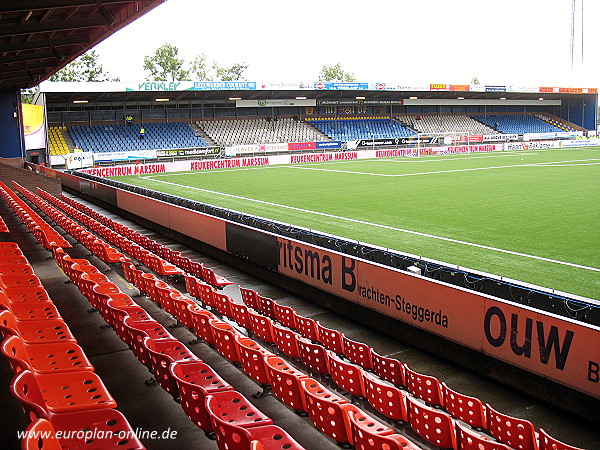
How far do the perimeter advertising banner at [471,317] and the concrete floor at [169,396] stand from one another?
17.5 inches

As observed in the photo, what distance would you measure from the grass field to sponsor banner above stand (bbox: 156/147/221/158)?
9971 mm

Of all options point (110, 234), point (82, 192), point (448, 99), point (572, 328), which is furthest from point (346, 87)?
point (572, 328)

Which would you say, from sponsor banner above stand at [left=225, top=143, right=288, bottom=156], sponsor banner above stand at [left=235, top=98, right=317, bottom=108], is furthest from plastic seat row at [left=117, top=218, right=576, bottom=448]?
sponsor banner above stand at [left=235, top=98, right=317, bottom=108]

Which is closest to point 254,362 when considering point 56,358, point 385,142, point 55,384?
point 56,358

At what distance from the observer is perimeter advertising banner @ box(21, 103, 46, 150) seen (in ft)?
128

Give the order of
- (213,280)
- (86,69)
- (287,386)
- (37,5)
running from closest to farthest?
1. (287,386)
2. (37,5)
3. (213,280)
4. (86,69)

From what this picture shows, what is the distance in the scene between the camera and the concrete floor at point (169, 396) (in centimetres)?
542

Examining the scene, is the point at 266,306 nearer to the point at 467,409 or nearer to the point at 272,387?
the point at 272,387

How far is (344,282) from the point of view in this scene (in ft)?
36.2

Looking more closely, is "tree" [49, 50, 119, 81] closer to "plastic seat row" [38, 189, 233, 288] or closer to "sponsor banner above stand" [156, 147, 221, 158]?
"sponsor banner above stand" [156, 147, 221, 158]

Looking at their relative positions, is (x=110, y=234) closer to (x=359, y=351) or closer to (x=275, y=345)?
(x=275, y=345)

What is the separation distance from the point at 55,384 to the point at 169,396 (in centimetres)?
134

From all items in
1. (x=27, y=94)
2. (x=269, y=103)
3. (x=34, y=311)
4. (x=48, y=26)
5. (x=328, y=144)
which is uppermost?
(x=27, y=94)

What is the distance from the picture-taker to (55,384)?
512 cm
